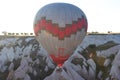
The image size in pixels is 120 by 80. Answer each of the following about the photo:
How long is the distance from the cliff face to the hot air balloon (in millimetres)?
36483

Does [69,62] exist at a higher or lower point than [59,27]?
lower

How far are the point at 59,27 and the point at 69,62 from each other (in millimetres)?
45168

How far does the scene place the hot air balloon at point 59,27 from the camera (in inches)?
2210

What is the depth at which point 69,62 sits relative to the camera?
10081 centimetres

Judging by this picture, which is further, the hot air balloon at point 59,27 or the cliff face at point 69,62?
the cliff face at point 69,62

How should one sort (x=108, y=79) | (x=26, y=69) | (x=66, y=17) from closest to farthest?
(x=66, y=17) < (x=108, y=79) < (x=26, y=69)

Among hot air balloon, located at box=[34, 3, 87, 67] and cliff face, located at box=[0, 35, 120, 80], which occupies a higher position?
hot air balloon, located at box=[34, 3, 87, 67]

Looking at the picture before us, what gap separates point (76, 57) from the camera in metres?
103

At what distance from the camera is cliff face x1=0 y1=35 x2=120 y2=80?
98.0 meters

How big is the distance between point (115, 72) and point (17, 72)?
27.4 meters

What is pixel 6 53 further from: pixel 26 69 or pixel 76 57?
pixel 76 57

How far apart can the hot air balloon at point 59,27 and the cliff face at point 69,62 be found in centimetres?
3648

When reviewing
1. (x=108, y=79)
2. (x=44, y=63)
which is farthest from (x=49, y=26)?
(x=44, y=63)

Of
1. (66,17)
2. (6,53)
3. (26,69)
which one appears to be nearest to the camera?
(66,17)
